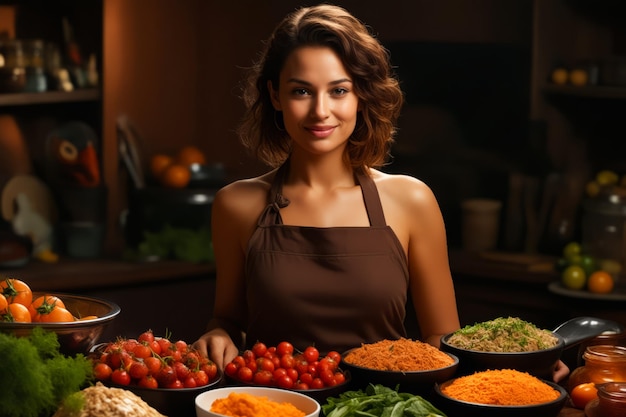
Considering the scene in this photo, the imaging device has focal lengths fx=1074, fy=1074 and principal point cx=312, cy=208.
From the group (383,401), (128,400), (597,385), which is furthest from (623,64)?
(128,400)

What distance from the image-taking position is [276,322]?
267cm

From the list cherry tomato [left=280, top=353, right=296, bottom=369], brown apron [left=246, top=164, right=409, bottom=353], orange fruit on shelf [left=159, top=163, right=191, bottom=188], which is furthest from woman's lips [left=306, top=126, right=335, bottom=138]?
orange fruit on shelf [left=159, top=163, right=191, bottom=188]

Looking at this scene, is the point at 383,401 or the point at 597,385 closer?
the point at 383,401

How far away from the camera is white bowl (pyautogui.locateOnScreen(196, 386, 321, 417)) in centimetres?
193

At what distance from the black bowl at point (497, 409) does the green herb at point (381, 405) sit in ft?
0.11

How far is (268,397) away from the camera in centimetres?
201

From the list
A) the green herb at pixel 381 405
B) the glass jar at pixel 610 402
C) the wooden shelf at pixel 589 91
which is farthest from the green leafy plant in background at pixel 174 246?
the glass jar at pixel 610 402

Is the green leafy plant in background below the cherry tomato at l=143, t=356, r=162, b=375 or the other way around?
below

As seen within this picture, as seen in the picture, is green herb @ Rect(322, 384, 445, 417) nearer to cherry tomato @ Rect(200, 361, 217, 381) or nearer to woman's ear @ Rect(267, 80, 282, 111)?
cherry tomato @ Rect(200, 361, 217, 381)

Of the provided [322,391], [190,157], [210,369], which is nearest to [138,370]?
[210,369]

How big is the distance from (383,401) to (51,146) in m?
3.01

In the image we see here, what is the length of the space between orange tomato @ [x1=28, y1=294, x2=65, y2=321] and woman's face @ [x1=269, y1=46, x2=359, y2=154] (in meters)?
0.71

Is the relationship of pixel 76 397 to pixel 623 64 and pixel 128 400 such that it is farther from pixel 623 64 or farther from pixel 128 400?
pixel 623 64

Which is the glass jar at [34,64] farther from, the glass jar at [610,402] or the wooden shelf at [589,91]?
the glass jar at [610,402]
